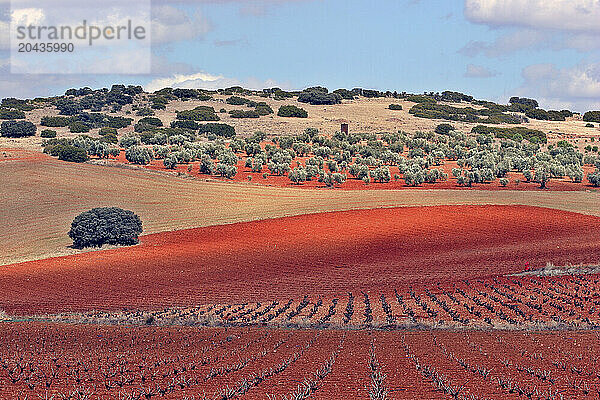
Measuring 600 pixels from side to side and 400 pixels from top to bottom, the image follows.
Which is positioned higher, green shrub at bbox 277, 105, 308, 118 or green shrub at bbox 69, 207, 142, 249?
green shrub at bbox 277, 105, 308, 118

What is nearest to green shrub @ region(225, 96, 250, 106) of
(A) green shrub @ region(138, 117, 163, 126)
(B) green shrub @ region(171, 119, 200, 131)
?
(A) green shrub @ region(138, 117, 163, 126)

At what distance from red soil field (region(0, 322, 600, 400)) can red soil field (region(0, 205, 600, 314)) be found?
616 cm

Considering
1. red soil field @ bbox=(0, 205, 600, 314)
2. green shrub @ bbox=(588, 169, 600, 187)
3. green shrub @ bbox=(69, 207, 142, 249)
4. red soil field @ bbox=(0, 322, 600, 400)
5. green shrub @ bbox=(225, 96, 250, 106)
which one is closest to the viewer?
red soil field @ bbox=(0, 322, 600, 400)

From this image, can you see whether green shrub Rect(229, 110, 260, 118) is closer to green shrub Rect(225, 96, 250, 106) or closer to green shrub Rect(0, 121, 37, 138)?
green shrub Rect(225, 96, 250, 106)

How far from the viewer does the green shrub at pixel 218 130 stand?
106 m

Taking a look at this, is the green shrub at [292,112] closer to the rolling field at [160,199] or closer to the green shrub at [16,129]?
the green shrub at [16,129]

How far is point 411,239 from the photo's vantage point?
43344 millimetres

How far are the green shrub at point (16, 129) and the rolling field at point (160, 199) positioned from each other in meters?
33.9

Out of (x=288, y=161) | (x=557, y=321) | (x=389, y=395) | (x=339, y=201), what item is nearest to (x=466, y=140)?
(x=288, y=161)

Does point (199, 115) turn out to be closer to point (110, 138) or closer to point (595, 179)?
point (110, 138)

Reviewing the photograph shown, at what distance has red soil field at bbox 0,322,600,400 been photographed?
1542 centimetres

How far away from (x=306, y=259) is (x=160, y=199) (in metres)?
23.2

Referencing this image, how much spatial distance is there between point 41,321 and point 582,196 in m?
49.2

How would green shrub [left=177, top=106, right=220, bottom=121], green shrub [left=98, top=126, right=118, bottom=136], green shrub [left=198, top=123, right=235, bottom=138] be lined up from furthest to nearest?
green shrub [left=177, top=106, right=220, bottom=121] → green shrub [left=198, top=123, right=235, bottom=138] → green shrub [left=98, top=126, right=118, bottom=136]
